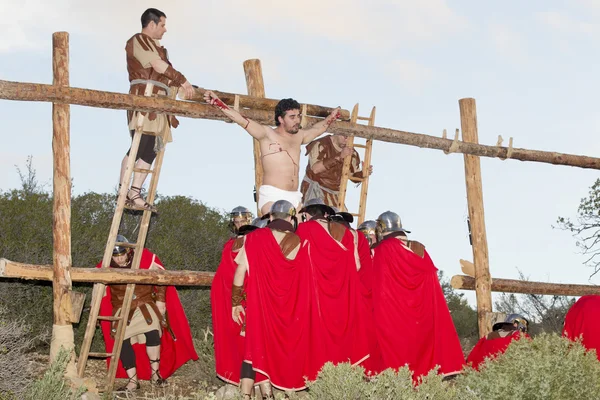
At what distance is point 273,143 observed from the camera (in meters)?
10.3

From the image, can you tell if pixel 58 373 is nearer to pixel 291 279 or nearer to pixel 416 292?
pixel 291 279

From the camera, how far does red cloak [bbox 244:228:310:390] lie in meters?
8.98

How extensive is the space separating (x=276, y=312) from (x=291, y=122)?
2.38m

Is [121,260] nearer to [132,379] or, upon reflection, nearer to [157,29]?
[132,379]

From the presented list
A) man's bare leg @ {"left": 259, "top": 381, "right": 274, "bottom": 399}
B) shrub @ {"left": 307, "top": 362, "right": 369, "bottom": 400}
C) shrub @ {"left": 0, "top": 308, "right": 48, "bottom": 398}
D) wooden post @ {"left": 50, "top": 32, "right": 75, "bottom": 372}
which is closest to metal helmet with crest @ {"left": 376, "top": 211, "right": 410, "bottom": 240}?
man's bare leg @ {"left": 259, "top": 381, "right": 274, "bottom": 399}

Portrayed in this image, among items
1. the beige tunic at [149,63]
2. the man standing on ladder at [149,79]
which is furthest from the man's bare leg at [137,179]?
the beige tunic at [149,63]

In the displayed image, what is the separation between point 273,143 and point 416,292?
2.31 metres

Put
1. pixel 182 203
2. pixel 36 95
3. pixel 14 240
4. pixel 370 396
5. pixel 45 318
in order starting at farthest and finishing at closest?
pixel 182 203 < pixel 14 240 < pixel 45 318 < pixel 36 95 < pixel 370 396

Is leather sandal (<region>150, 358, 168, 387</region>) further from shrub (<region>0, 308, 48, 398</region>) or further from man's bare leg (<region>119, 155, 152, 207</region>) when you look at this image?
shrub (<region>0, 308, 48, 398</region>)

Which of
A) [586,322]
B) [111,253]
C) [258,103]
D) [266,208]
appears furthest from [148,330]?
[586,322]

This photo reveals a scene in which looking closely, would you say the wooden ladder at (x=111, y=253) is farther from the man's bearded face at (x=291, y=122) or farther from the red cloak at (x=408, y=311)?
the red cloak at (x=408, y=311)

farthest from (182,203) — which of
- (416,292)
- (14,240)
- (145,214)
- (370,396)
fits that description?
(370,396)

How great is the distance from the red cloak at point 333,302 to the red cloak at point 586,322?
2139 millimetres

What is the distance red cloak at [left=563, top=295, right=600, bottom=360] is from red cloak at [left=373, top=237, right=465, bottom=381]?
4.88ft
